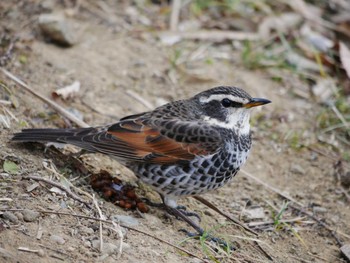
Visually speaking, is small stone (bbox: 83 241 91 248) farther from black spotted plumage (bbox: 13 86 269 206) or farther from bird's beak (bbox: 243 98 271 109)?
bird's beak (bbox: 243 98 271 109)

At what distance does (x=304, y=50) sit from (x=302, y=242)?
4.05 meters

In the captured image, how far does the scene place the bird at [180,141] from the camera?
223 inches

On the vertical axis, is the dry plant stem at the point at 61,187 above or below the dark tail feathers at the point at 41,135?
below

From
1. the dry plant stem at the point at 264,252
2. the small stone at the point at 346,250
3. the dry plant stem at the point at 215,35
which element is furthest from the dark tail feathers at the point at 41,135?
the dry plant stem at the point at 215,35

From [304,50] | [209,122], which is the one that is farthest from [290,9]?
[209,122]

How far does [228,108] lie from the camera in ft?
19.4

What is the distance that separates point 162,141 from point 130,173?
0.88 metres

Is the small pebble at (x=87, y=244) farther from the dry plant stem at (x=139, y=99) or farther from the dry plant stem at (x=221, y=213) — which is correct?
the dry plant stem at (x=139, y=99)

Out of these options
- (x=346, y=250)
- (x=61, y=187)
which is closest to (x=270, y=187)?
(x=346, y=250)

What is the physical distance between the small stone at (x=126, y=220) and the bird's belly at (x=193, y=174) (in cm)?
43

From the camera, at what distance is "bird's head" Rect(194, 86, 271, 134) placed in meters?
5.86

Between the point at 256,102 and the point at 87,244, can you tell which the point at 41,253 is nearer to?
the point at 87,244

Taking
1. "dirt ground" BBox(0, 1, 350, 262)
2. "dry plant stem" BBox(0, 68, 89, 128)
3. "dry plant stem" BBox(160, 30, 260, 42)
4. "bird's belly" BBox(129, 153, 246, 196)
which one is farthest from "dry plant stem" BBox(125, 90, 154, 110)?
"bird's belly" BBox(129, 153, 246, 196)

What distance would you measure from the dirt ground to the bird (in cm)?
33
